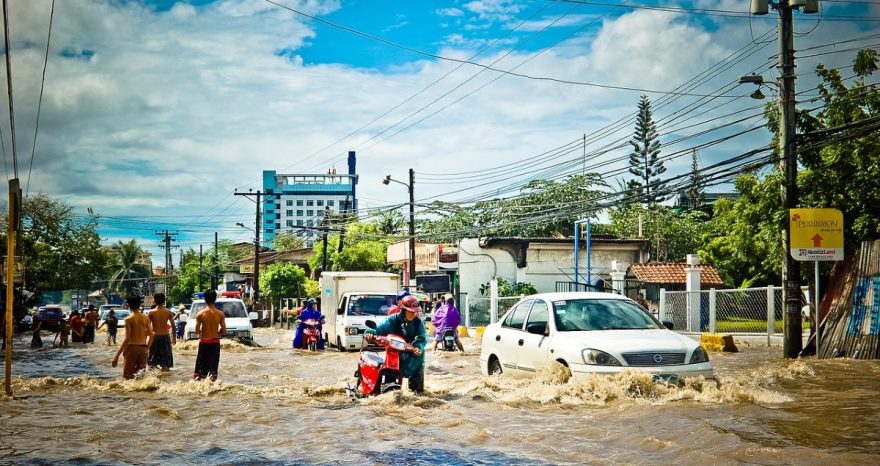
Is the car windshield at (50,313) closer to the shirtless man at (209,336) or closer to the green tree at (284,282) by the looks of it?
the green tree at (284,282)

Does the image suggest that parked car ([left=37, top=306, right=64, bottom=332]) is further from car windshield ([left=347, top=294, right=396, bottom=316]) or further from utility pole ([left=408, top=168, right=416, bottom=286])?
car windshield ([left=347, top=294, right=396, bottom=316])

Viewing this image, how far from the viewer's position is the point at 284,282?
197 feet

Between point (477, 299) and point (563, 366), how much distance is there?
1022 inches

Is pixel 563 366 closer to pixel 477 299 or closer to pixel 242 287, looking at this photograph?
pixel 477 299

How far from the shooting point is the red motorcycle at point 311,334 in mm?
24328

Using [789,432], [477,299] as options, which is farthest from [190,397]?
[477,299]

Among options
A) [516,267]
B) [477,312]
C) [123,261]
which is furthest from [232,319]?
[123,261]

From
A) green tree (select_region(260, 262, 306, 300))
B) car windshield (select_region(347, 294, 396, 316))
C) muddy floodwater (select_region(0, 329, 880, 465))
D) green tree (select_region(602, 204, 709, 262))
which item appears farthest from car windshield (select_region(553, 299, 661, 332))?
green tree (select_region(260, 262, 306, 300))

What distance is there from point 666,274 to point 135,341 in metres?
27.8

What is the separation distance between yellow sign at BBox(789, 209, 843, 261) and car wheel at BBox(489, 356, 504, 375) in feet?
24.0

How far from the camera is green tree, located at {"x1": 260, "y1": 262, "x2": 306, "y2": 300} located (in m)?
60.1

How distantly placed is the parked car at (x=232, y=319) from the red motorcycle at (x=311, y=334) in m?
3.12

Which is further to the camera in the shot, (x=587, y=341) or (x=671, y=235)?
(x=671, y=235)

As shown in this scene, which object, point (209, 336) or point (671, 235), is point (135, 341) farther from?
point (671, 235)
